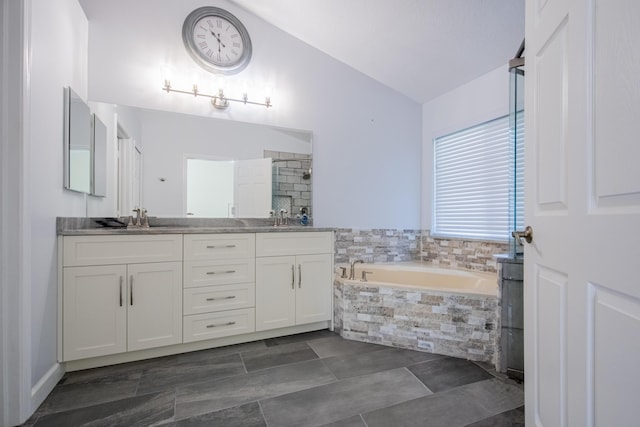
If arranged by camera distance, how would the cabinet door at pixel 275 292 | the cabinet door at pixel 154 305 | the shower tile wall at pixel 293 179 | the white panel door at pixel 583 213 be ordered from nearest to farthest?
the white panel door at pixel 583 213 → the cabinet door at pixel 154 305 → the cabinet door at pixel 275 292 → the shower tile wall at pixel 293 179

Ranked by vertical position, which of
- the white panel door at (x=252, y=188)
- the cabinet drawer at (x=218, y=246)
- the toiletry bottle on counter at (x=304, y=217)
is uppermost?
the white panel door at (x=252, y=188)

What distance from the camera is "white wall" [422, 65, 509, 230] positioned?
279 cm

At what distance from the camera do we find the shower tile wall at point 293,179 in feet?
9.80

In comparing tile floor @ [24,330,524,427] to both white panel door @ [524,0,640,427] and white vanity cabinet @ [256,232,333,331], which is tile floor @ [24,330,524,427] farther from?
white panel door @ [524,0,640,427]

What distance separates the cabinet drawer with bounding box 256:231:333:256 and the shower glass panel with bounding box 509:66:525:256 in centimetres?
139

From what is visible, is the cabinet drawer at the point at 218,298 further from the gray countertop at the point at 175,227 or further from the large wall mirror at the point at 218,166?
the large wall mirror at the point at 218,166

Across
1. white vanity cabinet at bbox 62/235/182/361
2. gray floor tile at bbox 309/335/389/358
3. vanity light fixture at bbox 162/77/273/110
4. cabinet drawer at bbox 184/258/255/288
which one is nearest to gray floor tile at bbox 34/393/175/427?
white vanity cabinet at bbox 62/235/182/361

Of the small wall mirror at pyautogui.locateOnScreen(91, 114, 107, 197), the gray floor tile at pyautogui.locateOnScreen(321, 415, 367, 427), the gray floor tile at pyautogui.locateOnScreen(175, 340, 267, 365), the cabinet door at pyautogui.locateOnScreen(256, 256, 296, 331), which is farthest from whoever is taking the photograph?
the cabinet door at pyautogui.locateOnScreen(256, 256, 296, 331)

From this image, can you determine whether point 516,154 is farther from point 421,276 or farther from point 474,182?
point 421,276

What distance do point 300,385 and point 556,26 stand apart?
1.98m

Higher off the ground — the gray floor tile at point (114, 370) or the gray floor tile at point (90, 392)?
the gray floor tile at point (90, 392)

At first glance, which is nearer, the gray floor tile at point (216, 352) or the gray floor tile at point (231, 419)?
the gray floor tile at point (231, 419)

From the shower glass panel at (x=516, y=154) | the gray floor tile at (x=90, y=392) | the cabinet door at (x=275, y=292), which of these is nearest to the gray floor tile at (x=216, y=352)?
the cabinet door at (x=275, y=292)

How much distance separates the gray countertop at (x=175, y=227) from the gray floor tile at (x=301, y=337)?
881 mm
